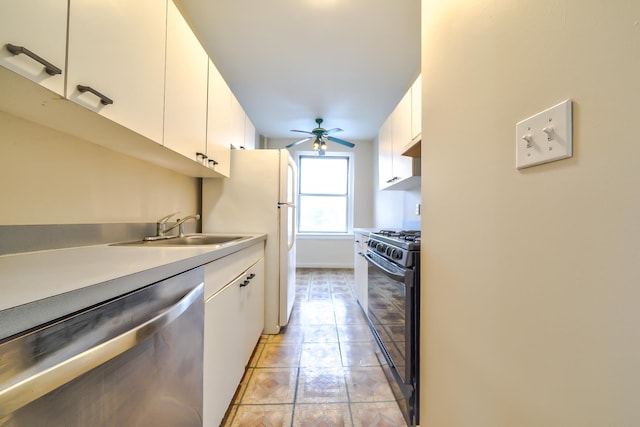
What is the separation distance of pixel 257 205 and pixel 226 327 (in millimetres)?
1153

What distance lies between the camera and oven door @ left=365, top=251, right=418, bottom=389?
1.13 metres

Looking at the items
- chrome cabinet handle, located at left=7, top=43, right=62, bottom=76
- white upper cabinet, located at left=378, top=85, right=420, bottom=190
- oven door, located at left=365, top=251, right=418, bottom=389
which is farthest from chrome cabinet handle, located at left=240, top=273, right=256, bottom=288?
white upper cabinet, located at left=378, top=85, right=420, bottom=190

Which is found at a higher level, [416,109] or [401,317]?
[416,109]

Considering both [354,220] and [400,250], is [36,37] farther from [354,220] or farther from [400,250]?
[354,220]

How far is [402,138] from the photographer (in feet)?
6.98

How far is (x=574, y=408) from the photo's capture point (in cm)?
45

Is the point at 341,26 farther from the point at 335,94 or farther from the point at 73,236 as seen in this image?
the point at 73,236

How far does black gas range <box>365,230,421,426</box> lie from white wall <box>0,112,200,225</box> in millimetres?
1481

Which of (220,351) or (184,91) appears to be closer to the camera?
(220,351)

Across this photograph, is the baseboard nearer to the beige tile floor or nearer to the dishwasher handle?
the beige tile floor

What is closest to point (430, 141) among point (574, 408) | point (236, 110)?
point (574, 408)

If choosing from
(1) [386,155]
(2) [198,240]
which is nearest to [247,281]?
(2) [198,240]

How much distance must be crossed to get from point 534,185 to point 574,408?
43 cm

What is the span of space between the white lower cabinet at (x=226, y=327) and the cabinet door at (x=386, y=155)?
5.41 ft
